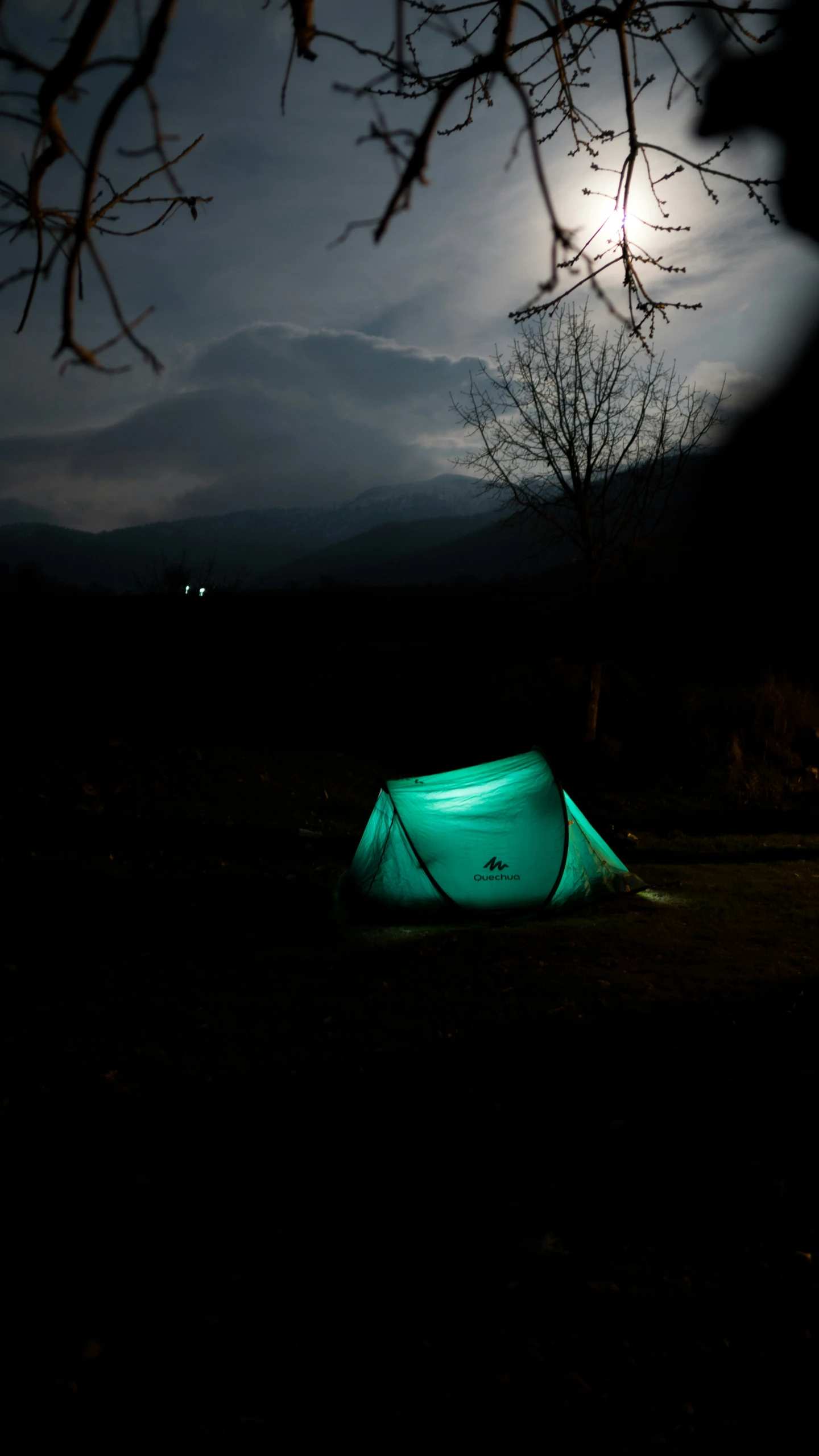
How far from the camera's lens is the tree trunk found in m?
18.1

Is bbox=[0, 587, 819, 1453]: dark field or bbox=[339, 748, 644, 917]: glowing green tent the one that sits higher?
bbox=[339, 748, 644, 917]: glowing green tent

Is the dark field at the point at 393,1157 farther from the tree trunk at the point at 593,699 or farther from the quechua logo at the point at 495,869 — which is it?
the tree trunk at the point at 593,699

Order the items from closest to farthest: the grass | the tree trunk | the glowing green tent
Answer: the grass → the glowing green tent → the tree trunk

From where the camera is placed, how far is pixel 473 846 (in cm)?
862

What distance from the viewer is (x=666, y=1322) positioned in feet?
10.0

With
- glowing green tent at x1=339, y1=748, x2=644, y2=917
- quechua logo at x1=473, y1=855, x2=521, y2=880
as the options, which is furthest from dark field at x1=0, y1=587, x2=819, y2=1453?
quechua logo at x1=473, y1=855, x2=521, y2=880

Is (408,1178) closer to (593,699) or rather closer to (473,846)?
(473,846)

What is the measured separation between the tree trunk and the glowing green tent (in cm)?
952

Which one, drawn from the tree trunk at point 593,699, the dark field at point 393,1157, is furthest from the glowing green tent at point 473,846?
Answer: the tree trunk at point 593,699

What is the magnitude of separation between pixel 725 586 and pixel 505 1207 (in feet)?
104

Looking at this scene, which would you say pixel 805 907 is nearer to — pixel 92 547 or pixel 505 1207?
pixel 505 1207

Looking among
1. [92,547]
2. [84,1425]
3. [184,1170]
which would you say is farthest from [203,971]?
[92,547]

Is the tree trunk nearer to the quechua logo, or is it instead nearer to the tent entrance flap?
the tent entrance flap

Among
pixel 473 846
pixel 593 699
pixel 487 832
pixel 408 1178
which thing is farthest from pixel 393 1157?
pixel 593 699
